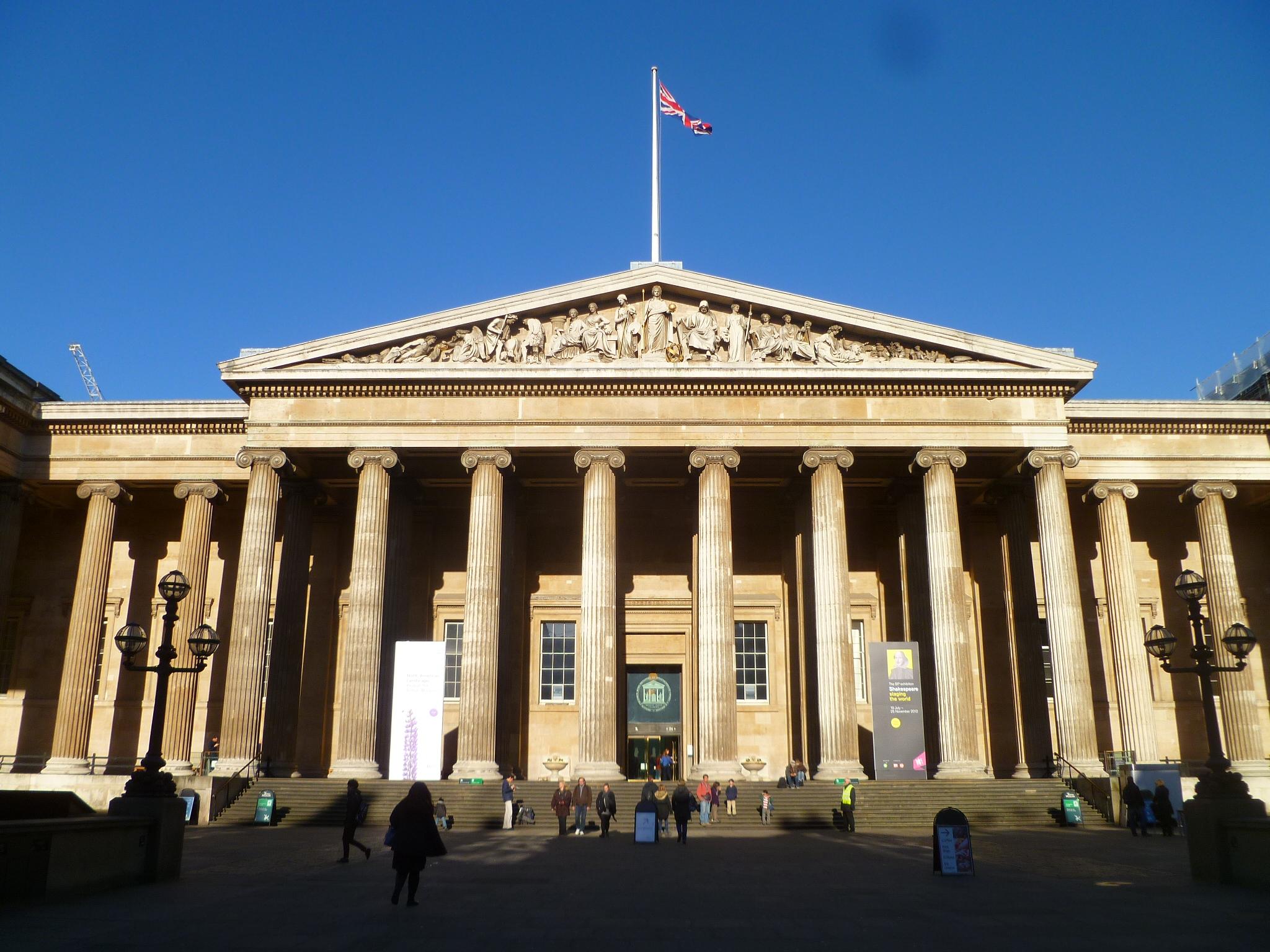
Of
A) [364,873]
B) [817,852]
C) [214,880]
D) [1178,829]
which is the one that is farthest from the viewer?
[1178,829]

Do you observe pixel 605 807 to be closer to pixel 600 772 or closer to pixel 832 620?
pixel 600 772

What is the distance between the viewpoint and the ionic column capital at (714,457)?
32625 mm

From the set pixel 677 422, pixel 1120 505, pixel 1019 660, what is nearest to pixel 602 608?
pixel 677 422

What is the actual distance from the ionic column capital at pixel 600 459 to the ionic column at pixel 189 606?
13.2 m

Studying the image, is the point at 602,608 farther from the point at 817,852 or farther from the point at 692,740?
the point at 817,852

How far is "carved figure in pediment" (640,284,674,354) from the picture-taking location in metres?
33.2

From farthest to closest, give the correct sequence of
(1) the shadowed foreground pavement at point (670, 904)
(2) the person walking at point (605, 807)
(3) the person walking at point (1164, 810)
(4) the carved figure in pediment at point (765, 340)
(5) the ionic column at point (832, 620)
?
(4) the carved figure in pediment at point (765, 340) < (5) the ionic column at point (832, 620) < (3) the person walking at point (1164, 810) < (2) the person walking at point (605, 807) < (1) the shadowed foreground pavement at point (670, 904)

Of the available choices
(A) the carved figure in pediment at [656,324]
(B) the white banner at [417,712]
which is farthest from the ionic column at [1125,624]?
(B) the white banner at [417,712]

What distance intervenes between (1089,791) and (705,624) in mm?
11685

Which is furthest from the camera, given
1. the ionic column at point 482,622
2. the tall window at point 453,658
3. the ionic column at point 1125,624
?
the tall window at point 453,658

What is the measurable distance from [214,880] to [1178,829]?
22.9m

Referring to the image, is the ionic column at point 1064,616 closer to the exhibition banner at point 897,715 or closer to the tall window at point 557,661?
the exhibition banner at point 897,715

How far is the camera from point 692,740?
119 ft

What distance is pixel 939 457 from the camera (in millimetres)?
32531
